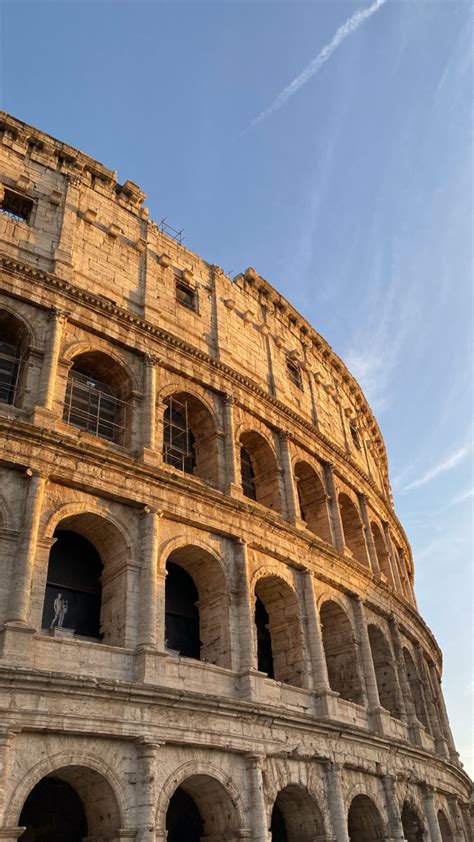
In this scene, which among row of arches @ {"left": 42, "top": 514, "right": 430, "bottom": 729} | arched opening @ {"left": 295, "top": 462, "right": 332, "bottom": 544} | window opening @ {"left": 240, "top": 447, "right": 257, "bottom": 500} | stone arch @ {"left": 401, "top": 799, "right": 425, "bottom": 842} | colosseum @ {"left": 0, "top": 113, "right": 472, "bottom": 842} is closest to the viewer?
colosseum @ {"left": 0, "top": 113, "right": 472, "bottom": 842}

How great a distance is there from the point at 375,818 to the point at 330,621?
4692 mm

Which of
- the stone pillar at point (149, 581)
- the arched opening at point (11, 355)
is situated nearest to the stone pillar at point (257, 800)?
the stone pillar at point (149, 581)

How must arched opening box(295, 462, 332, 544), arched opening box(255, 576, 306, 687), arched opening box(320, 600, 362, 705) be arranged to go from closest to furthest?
arched opening box(255, 576, 306, 687) < arched opening box(320, 600, 362, 705) < arched opening box(295, 462, 332, 544)

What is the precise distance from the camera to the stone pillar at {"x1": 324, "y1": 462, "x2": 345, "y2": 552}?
20.1m

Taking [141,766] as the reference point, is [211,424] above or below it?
above

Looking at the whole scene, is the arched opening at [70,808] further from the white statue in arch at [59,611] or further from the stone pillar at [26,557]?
the stone pillar at [26,557]

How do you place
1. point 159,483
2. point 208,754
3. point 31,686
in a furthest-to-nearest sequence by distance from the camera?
point 159,483, point 208,754, point 31,686

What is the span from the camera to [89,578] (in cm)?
1415

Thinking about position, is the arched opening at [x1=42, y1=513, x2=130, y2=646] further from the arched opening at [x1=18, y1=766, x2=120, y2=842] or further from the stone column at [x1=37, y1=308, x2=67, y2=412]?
the stone column at [x1=37, y1=308, x2=67, y2=412]

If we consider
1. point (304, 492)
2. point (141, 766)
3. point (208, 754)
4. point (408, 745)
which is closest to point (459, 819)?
point (408, 745)

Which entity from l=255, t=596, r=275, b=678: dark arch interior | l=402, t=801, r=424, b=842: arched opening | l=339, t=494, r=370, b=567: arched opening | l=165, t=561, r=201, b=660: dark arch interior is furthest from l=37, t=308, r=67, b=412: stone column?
l=402, t=801, r=424, b=842: arched opening

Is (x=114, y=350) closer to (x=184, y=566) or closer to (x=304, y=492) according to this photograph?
(x=184, y=566)

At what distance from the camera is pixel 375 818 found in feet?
53.4

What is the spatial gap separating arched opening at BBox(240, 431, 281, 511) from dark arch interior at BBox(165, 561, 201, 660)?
12.5ft
